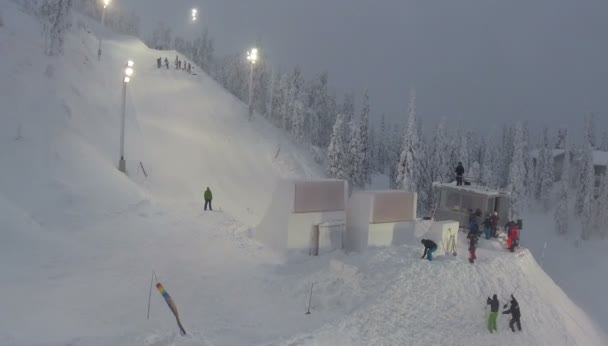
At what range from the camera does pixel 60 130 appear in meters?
24.3

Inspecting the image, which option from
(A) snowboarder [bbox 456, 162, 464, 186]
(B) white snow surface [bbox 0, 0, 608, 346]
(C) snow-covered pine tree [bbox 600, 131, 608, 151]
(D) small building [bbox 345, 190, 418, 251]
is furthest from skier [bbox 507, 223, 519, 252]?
(C) snow-covered pine tree [bbox 600, 131, 608, 151]

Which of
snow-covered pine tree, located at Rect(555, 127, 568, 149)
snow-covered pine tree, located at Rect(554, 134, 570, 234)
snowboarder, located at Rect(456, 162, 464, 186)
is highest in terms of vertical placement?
snow-covered pine tree, located at Rect(555, 127, 568, 149)

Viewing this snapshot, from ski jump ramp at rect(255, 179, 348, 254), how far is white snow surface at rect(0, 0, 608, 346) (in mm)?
852

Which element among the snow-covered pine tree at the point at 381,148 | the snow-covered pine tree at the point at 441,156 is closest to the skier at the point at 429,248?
the snow-covered pine tree at the point at 441,156

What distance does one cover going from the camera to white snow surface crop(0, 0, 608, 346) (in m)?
12.3

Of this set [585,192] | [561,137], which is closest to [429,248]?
[585,192]

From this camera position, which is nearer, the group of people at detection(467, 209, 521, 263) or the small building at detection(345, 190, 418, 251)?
the group of people at detection(467, 209, 521, 263)

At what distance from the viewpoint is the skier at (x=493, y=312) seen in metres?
14.7

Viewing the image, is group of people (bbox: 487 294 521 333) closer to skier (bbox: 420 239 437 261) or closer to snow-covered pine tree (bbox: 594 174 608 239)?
skier (bbox: 420 239 437 261)

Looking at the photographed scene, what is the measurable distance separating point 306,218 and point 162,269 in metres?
6.90

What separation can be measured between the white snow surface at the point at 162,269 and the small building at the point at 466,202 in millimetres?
3443

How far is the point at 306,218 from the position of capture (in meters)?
20.4

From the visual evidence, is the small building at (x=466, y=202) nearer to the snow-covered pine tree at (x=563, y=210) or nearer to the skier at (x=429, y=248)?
the skier at (x=429, y=248)

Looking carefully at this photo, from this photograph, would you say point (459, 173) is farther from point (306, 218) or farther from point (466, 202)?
point (306, 218)
